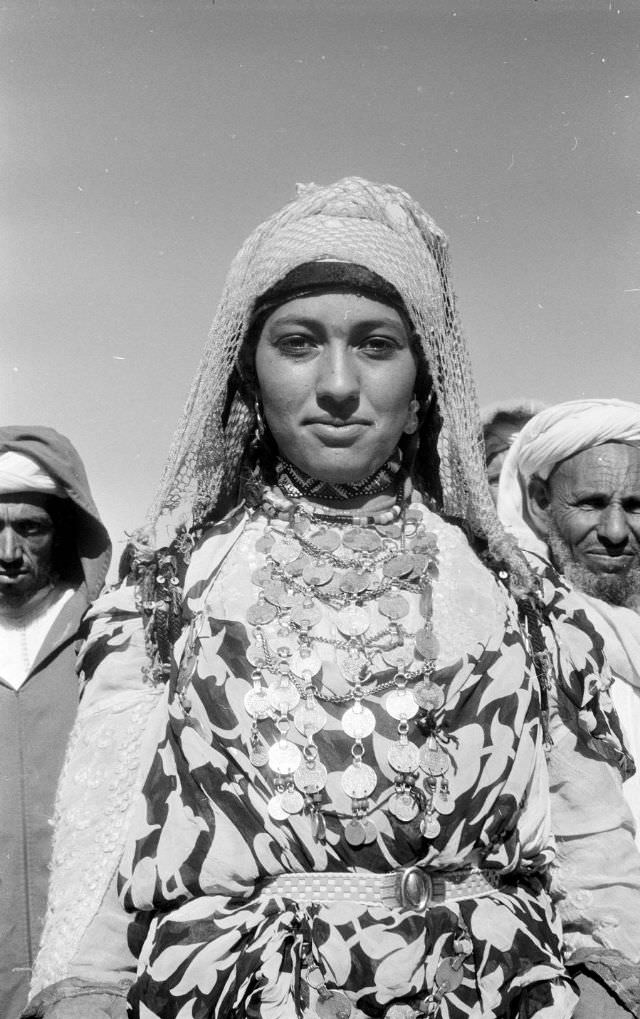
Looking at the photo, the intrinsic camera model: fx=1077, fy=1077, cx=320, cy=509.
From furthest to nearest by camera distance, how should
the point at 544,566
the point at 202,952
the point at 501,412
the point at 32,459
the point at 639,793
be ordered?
the point at 501,412, the point at 32,459, the point at 639,793, the point at 544,566, the point at 202,952

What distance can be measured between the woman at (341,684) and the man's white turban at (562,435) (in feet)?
6.61

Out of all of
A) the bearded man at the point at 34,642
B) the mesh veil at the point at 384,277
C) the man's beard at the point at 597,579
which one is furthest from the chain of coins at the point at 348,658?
the man's beard at the point at 597,579

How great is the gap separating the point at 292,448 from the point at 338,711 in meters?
0.52

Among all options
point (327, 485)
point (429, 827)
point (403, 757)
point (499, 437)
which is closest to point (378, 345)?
point (327, 485)

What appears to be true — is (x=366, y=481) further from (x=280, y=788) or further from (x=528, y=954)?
(x=528, y=954)

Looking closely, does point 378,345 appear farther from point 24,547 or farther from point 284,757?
point 24,547

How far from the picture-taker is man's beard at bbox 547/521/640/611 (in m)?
3.96

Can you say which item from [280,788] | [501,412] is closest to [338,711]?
[280,788]

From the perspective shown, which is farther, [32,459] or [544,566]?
[32,459]

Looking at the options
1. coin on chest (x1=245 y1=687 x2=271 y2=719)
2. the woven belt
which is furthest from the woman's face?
the woven belt

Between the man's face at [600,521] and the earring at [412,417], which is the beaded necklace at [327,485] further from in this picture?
the man's face at [600,521]

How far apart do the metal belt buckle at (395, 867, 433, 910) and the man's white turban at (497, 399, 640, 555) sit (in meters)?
2.33

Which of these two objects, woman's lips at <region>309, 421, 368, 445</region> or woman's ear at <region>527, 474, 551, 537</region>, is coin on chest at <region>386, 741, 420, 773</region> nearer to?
woman's lips at <region>309, 421, 368, 445</region>

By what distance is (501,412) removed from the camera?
18.5 feet
